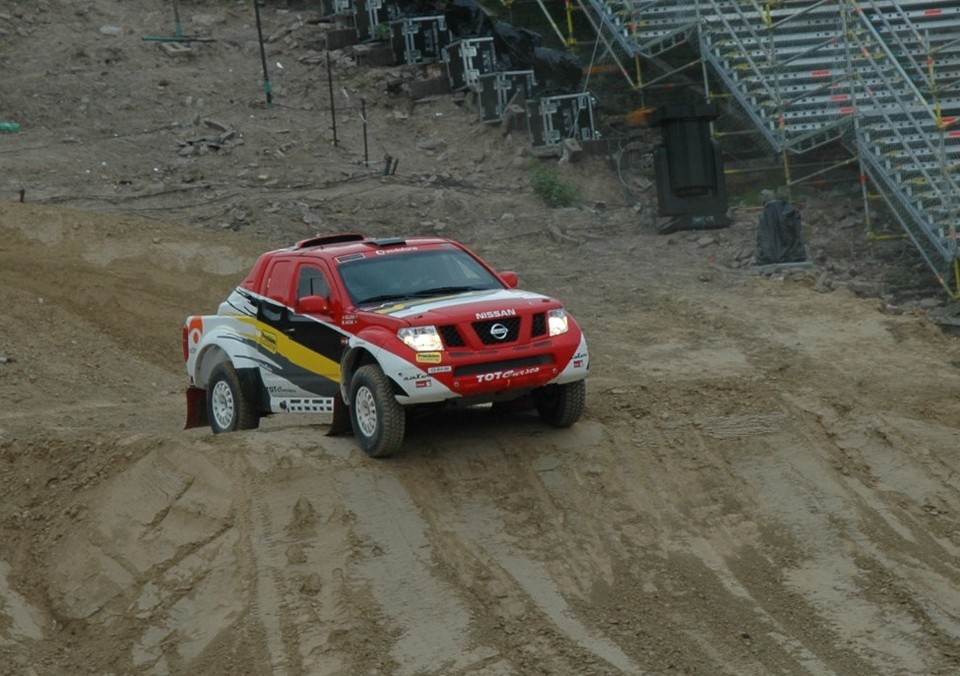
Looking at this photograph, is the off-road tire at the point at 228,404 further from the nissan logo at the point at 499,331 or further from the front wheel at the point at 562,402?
the nissan logo at the point at 499,331

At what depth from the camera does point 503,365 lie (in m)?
13.1

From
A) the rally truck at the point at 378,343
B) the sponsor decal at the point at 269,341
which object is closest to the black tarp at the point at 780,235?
the rally truck at the point at 378,343

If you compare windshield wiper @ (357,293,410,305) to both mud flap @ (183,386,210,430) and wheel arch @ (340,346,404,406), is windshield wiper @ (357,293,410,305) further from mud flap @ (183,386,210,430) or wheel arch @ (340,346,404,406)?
mud flap @ (183,386,210,430)

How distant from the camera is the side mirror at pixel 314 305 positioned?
13.8 metres

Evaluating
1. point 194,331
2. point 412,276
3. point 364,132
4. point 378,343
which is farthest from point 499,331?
point 364,132

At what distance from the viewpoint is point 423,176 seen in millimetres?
25953

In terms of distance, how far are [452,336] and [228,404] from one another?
10.4 ft

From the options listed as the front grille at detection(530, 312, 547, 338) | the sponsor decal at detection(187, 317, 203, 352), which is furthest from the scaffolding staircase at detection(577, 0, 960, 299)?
the sponsor decal at detection(187, 317, 203, 352)

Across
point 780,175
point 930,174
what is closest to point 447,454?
point 930,174

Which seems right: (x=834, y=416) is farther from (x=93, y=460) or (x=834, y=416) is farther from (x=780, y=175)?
(x=780, y=175)

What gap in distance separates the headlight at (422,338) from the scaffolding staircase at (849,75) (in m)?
10.6

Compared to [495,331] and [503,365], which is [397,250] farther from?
[503,365]

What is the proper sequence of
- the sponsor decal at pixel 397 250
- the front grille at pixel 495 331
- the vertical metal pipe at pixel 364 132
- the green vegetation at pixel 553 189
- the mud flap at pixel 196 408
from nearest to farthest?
the front grille at pixel 495 331
the sponsor decal at pixel 397 250
the mud flap at pixel 196 408
the green vegetation at pixel 553 189
the vertical metal pipe at pixel 364 132

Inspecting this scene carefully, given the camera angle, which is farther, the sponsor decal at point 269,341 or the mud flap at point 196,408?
the mud flap at point 196,408
